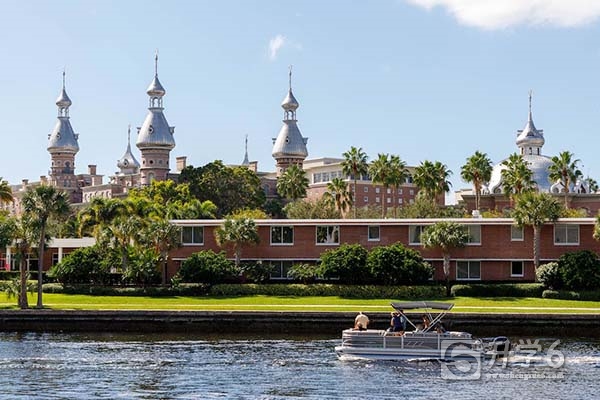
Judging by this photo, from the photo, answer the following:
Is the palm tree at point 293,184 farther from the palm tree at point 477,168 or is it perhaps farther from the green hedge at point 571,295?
the green hedge at point 571,295

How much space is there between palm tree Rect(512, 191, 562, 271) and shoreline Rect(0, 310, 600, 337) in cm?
1695

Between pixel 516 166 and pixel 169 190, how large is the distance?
4960 cm

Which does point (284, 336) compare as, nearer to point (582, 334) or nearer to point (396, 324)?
point (396, 324)

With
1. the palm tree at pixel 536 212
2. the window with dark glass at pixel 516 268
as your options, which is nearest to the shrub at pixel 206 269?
the window with dark glass at pixel 516 268

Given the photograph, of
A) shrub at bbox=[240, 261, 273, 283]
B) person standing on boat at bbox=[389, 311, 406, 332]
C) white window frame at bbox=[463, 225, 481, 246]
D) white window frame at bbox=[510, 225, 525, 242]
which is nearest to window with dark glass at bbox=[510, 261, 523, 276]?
white window frame at bbox=[510, 225, 525, 242]

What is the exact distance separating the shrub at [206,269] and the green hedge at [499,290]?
16.9 metres

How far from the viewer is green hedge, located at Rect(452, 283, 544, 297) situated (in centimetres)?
7831

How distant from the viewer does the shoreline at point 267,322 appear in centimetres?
6400

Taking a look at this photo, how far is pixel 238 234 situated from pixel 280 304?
39.5 feet

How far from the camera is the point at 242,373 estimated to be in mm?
47031

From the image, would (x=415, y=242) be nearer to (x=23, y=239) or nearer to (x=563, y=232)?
(x=563, y=232)

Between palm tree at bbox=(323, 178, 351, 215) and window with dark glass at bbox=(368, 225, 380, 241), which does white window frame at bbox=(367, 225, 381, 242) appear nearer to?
window with dark glass at bbox=(368, 225, 380, 241)

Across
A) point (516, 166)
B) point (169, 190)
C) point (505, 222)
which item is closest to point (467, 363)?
point (505, 222)

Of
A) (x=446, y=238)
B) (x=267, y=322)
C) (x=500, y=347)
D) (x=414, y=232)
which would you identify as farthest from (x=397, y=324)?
(x=414, y=232)
